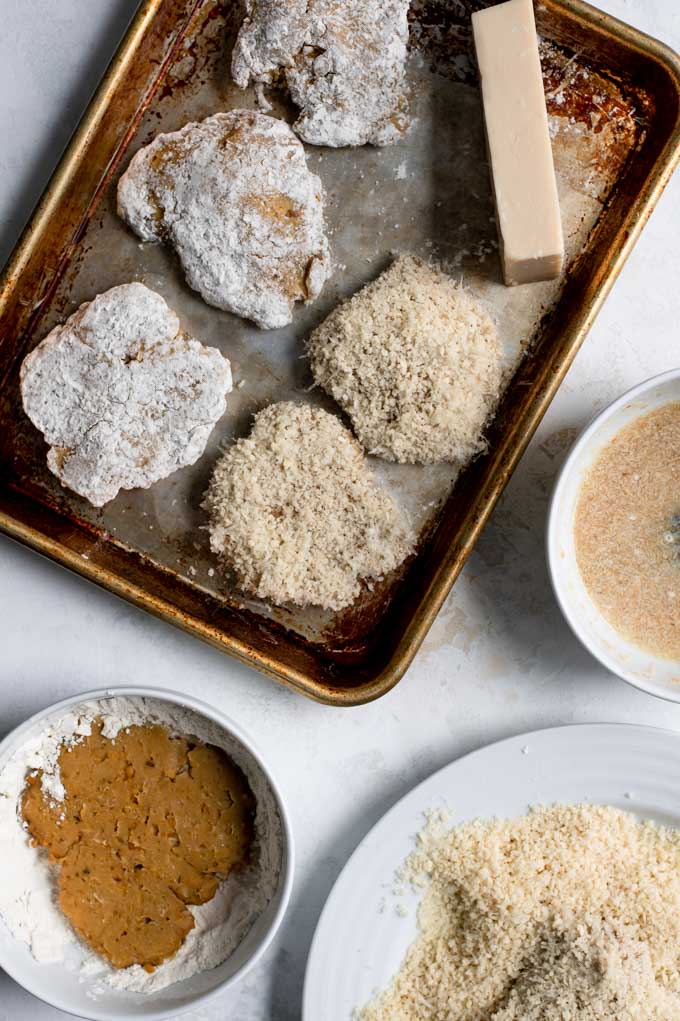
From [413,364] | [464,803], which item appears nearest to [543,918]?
[464,803]

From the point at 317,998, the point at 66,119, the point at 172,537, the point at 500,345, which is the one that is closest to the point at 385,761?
the point at 317,998

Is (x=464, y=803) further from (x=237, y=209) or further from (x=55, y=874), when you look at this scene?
(x=237, y=209)

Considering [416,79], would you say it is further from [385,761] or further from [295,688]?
[385,761]

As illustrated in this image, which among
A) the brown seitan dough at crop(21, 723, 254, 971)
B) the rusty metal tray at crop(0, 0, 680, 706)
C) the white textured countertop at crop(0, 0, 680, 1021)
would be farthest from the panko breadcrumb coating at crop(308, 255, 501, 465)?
the brown seitan dough at crop(21, 723, 254, 971)

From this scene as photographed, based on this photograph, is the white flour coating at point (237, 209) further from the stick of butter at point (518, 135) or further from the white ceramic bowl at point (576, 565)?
the white ceramic bowl at point (576, 565)

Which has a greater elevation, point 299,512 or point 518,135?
point 518,135

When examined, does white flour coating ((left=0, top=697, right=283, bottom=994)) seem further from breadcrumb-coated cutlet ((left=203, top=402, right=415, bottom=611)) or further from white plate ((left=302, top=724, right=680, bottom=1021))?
breadcrumb-coated cutlet ((left=203, top=402, right=415, bottom=611))
